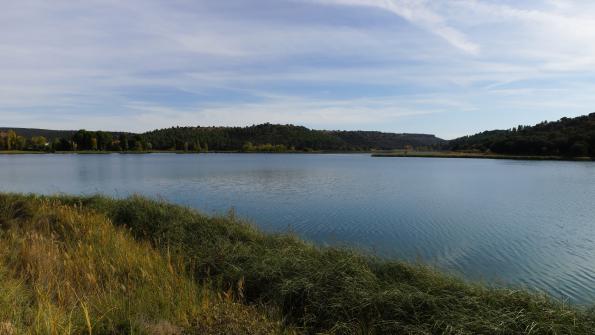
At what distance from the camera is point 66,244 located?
8219mm

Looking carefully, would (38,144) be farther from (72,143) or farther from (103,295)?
(103,295)

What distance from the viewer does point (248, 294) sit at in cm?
704

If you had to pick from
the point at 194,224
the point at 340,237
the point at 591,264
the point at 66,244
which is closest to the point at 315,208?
the point at 340,237

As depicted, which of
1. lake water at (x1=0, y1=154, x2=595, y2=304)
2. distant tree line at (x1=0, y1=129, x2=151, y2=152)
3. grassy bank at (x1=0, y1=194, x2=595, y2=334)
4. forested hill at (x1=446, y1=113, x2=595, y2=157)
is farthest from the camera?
distant tree line at (x1=0, y1=129, x2=151, y2=152)

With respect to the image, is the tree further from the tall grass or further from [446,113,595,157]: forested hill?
[446,113,595,157]: forested hill

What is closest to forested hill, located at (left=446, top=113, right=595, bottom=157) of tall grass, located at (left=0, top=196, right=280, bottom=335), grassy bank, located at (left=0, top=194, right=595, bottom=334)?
grassy bank, located at (left=0, top=194, right=595, bottom=334)

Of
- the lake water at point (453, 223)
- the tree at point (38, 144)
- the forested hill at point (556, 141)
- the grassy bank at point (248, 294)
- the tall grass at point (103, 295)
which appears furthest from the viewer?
the tree at point (38, 144)

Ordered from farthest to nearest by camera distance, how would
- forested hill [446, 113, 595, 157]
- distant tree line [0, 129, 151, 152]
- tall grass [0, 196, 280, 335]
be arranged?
distant tree line [0, 129, 151, 152] < forested hill [446, 113, 595, 157] < tall grass [0, 196, 280, 335]

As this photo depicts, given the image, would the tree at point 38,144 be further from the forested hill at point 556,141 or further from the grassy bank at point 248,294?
the forested hill at point 556,141

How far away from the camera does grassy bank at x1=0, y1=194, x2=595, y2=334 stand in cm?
465

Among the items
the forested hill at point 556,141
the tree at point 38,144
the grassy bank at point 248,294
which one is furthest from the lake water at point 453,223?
the tree at point 38,144

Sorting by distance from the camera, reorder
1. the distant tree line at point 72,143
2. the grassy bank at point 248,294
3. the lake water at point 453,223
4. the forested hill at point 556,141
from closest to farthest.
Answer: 1. the grassy bank at point 248,294
2. the lake water at point 453,223
3. the forested hill at point 556,141
4. the distant tree line at point 72,143

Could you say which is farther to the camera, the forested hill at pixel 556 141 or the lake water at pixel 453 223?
the forested hill at pixel 556 141

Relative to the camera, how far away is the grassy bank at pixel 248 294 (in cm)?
465
